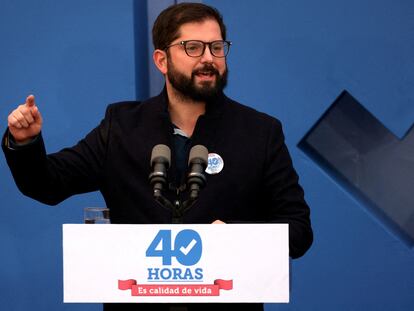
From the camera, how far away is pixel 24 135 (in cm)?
169

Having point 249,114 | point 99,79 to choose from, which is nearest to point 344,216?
point 249,114

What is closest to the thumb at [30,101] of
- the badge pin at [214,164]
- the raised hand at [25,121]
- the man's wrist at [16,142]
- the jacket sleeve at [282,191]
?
the raised hand at [25,121]

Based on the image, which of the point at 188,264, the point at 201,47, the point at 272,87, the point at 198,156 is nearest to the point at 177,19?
the point at 201,47

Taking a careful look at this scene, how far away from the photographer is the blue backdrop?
9.03 ft

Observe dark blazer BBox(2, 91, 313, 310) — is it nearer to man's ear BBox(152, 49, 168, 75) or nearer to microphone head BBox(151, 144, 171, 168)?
man's ear BBox(152, 49, 168, 75)

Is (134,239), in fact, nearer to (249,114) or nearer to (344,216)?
(249,114)

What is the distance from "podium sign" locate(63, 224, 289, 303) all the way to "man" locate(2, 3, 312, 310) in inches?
14.8

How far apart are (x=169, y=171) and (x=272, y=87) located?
1.16m

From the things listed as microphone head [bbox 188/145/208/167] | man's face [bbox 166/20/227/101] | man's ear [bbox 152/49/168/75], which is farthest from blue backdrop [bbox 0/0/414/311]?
microphone head [bbox 188/145/208/167]

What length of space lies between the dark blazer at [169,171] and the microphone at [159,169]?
34cm

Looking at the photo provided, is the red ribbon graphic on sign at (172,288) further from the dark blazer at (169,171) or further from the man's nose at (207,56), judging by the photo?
the man's nose at (207,56)

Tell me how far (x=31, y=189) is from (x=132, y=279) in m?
0.59

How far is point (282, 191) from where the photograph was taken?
1819 millimetres

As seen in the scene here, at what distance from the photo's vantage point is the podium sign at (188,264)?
52.4 inches
